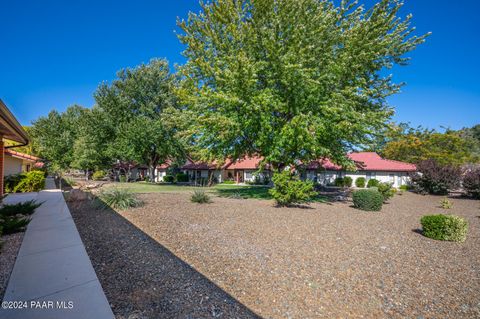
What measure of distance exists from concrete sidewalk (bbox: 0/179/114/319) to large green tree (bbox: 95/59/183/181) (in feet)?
76.3

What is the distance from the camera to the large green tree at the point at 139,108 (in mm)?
28016

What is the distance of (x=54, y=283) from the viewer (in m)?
3.78

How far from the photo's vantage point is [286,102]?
14.1 meters

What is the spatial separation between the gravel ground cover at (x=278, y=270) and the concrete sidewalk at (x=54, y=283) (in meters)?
0.24

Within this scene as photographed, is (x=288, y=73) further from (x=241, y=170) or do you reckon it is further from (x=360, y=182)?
(x=241, y=170)

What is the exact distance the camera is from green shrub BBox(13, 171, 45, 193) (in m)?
16.3

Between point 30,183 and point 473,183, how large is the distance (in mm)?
35437

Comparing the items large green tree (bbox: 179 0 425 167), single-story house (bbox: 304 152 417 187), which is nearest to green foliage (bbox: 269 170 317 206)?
large green tree (bbox: 179 0 425 167)

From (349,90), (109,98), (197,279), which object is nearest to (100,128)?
(109,98)

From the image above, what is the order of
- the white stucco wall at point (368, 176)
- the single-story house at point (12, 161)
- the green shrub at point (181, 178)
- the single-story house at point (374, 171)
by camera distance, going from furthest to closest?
the green shrub at point (181, 178) → the white stucco wall at point (368, 176) → the single-story house at point (374, 171) → the single-story house at point (12, 161)

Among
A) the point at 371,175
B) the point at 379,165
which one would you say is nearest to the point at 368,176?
the point at 371,175

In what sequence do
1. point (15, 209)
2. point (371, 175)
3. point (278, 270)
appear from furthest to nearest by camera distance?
point (371, 175) → point (15, 209) → point (278, 270)

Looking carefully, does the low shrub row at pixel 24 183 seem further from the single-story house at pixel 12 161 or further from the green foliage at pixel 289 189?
the green foliage at pixel 289 189

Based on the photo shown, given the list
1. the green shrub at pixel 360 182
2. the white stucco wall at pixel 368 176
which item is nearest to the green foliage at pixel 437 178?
the white stucco wall at pixel 368 176
